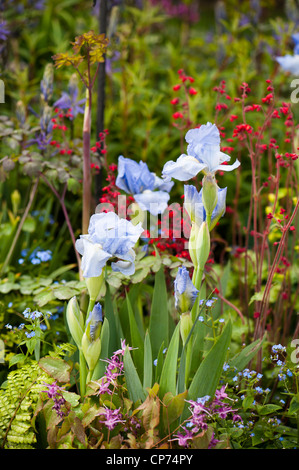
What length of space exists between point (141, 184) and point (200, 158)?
44cm

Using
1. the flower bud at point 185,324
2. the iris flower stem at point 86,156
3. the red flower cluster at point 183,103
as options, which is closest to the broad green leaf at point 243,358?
the flower bud at point 185,324

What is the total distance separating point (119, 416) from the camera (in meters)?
1.17

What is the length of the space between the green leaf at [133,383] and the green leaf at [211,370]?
13 cm

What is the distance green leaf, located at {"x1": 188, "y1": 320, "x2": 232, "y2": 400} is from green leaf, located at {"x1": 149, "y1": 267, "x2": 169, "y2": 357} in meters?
0.24

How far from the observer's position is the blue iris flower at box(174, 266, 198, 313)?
115cm

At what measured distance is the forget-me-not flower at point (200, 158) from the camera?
1.17 meters

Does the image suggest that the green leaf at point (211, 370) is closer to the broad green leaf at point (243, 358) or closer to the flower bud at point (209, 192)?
the broad green leaf at point (243, 358)

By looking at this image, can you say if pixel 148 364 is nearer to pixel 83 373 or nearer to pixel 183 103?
pixel 83 373

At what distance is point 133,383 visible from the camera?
4.08 feet

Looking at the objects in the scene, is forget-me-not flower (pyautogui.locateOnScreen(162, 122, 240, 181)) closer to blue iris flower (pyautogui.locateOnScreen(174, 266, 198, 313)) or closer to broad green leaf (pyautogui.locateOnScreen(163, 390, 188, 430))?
blue iris flower (pyautogui.locateOnScreen(174, 266, 198, 313))

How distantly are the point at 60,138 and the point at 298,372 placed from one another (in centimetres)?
168

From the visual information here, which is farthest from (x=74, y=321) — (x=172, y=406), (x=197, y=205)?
(x=197, y=205)
